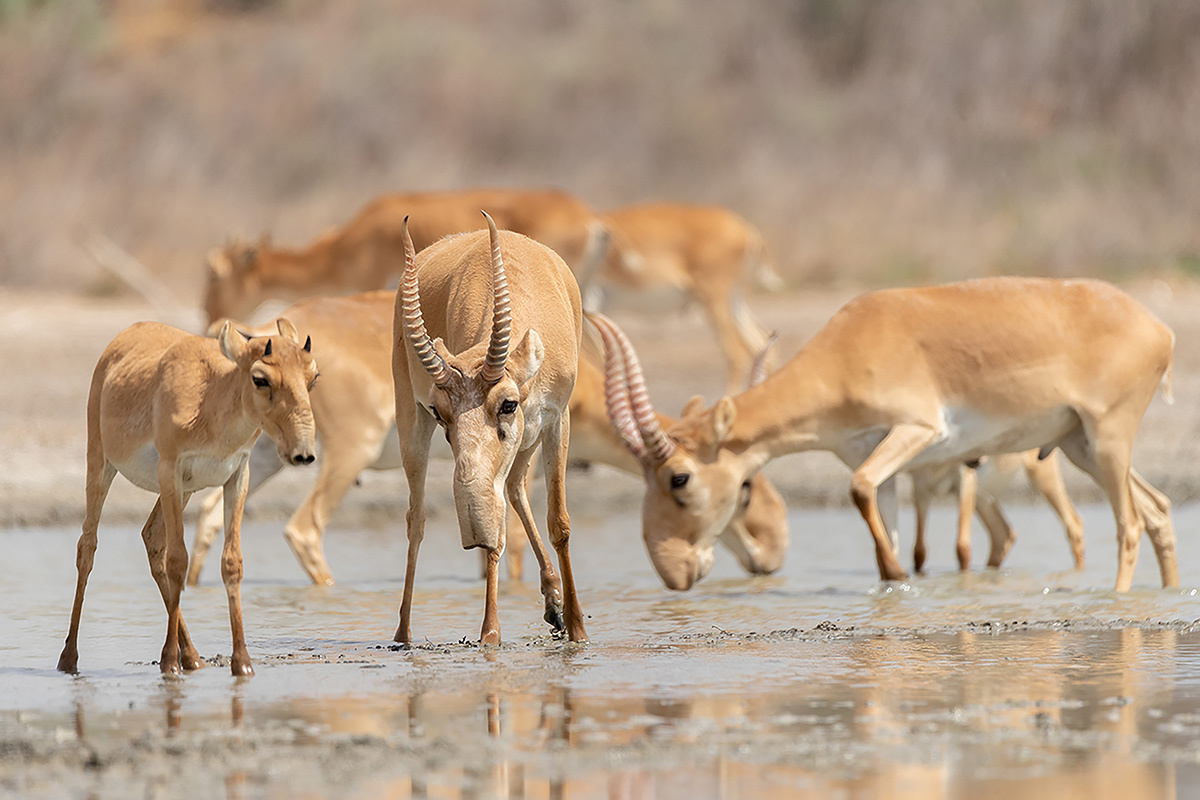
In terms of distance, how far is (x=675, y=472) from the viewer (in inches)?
362

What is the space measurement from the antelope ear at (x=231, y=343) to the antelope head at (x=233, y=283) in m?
11.3

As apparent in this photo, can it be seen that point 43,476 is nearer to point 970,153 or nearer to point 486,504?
point 486,504

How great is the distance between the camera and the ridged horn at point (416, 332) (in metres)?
6.12

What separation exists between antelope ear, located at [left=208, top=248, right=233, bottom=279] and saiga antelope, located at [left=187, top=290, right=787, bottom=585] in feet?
24.8

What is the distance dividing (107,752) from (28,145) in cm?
2368

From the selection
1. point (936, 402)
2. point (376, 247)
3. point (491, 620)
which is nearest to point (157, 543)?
point (491, 620)

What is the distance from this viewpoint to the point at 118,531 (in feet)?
36.6

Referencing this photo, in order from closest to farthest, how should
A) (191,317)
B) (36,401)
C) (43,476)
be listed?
A: 1. (43,476)
2. (36,401)
3. (191,317)

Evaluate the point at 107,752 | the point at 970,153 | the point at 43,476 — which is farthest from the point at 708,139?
the point at 107,752

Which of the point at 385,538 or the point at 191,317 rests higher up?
the point at 191,317

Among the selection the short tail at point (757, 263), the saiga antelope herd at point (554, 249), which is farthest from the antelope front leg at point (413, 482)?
the short tail at point (757, 263)

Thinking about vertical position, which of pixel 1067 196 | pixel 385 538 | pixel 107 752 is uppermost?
pixel 1067 196

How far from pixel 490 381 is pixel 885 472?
10.8 ft

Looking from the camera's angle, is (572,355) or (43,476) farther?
(43,476)
